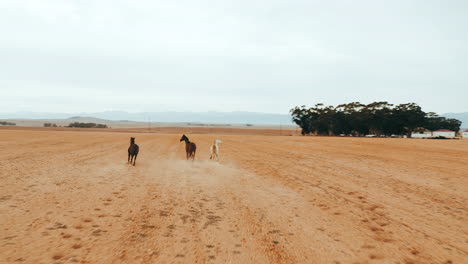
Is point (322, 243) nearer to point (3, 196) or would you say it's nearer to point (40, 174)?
point (3, 196)

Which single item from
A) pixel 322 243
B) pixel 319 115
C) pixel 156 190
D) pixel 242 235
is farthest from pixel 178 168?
pixel 319 115

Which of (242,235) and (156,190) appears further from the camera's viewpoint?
(156,190)

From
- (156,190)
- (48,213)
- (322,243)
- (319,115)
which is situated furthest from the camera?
(319,115)

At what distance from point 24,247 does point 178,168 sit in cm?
926

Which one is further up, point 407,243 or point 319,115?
point 319,115

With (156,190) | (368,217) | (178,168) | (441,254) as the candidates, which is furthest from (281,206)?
(178,168)

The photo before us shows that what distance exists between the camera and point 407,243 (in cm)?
543

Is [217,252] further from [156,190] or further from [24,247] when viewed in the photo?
[156,190]

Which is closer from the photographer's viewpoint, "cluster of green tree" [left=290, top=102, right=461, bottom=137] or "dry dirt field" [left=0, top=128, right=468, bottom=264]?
"dry dirt field" [left=0, top=128, right=468, bottom=264]

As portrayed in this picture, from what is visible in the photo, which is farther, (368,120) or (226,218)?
(368,120)

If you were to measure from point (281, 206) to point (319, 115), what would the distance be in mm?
84081

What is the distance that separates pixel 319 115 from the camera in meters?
87.1

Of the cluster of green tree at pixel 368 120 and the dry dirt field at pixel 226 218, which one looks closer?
the dry dirt field at pixel 226 218

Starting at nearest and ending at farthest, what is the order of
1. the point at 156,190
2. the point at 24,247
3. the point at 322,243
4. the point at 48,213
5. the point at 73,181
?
the point at 24,247 < the point at 322,243 < the point at 48,213 < the point at 156,190 < the point at 73,181
